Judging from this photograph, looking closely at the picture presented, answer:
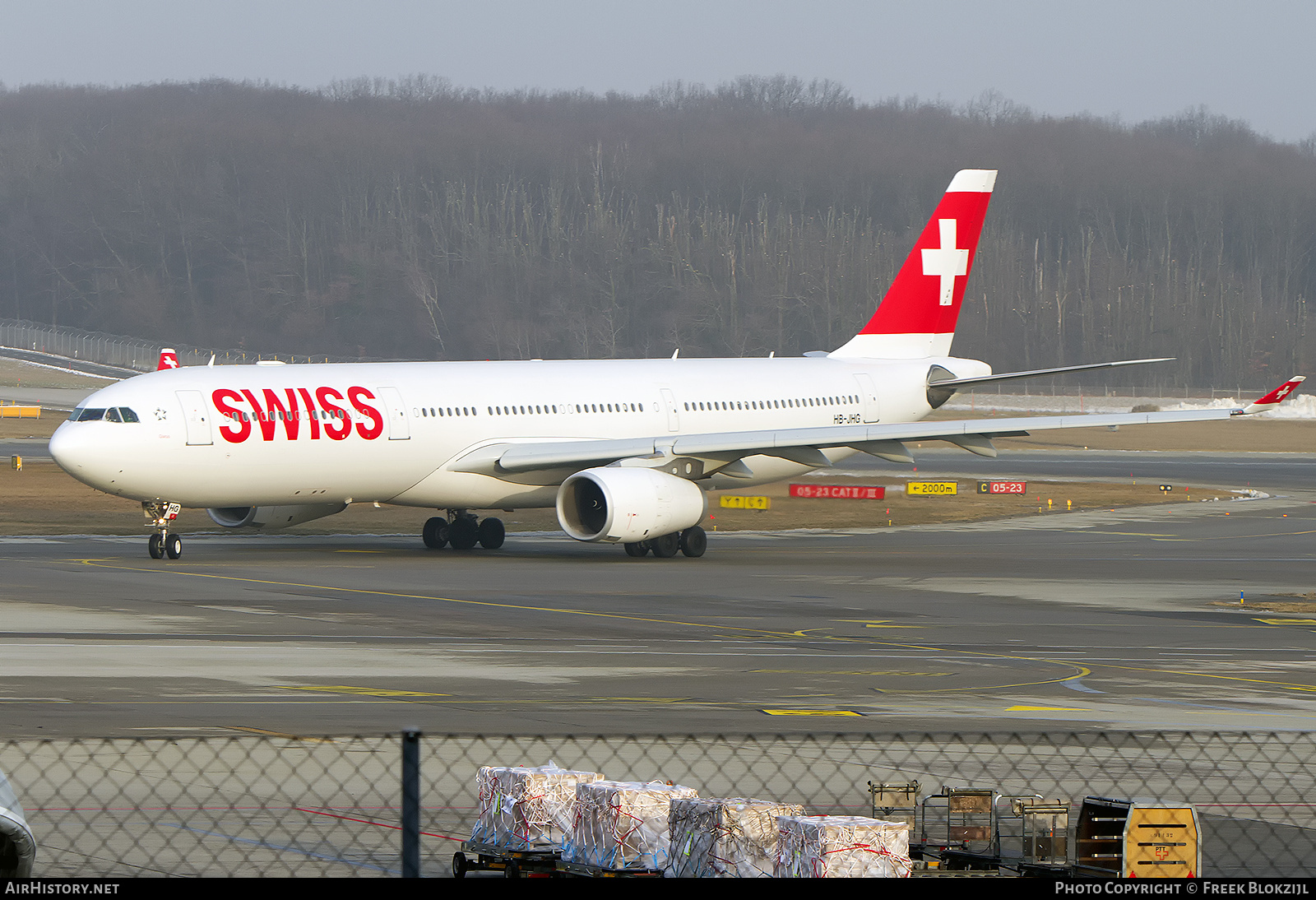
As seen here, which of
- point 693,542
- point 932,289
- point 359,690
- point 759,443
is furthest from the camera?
point 932,289

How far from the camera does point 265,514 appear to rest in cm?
3831

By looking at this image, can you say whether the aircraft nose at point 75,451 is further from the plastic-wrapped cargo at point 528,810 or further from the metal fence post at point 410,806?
the metal fence post at point 410,806

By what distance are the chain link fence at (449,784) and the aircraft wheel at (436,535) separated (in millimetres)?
23497

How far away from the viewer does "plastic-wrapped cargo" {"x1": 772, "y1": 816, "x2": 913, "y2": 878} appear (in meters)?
8.84

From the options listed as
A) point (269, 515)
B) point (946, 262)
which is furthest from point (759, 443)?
point (946, 262)

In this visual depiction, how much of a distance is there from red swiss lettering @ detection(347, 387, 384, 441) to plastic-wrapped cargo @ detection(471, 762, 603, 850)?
84.0ft

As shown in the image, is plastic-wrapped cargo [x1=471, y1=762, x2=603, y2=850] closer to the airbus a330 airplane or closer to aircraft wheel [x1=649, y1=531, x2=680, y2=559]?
the airbus a330 airplane

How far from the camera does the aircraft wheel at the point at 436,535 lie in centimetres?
3969

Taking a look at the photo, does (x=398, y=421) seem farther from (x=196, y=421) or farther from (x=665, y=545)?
(x=665, y=545)

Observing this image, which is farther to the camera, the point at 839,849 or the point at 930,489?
the point at 930,489

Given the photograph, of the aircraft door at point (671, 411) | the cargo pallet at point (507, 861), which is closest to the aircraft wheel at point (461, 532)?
the aircraft door at point (671, 411)

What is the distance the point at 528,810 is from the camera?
10.1 metres

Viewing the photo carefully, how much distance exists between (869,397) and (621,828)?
35964 millimetres

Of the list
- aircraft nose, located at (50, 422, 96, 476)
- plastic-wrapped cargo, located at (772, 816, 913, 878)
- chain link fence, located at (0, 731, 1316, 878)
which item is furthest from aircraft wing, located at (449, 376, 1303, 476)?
plastic-wrapped cargo, located at (772, 816, 913, 878)
